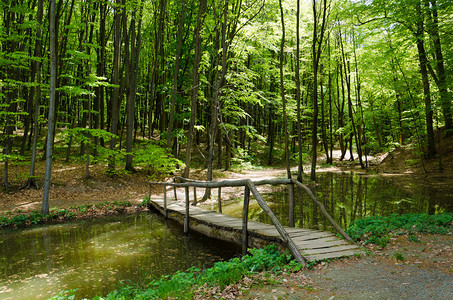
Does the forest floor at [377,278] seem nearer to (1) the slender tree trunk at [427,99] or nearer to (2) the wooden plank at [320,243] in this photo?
(2) the wooden plank at [320,243]

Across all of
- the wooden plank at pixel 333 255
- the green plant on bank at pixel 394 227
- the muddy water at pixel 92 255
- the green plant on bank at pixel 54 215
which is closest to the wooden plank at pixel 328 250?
the wooden plank at pixel 333 255

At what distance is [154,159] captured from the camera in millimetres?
15133

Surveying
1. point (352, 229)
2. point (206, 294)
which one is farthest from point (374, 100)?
point (206, 294)

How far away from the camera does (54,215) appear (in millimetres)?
10281

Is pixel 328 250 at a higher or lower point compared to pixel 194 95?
lower

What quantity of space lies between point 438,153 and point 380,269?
19438 mm

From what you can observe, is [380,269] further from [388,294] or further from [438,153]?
[438,153]

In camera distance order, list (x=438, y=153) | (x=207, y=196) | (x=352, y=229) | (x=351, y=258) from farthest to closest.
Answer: (x=438, y=153)
(x=207, y=196)
(x=352, y=229)
(x=351, y=258)

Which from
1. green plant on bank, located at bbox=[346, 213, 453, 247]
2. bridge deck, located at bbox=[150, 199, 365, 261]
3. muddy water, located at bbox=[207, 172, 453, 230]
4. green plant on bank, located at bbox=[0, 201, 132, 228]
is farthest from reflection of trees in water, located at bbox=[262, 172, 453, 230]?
green plant on bank, located at bbox=[0, 201, 132, 228]

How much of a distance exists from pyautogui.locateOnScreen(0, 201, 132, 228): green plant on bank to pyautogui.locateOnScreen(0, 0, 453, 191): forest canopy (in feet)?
9.00

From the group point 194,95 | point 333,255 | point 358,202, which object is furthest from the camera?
point 194,95

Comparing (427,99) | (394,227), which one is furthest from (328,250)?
(427,99)

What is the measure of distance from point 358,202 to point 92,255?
10.2 meters

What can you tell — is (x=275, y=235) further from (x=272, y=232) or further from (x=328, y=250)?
(x=328, y=250)
